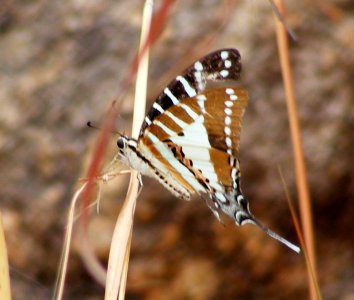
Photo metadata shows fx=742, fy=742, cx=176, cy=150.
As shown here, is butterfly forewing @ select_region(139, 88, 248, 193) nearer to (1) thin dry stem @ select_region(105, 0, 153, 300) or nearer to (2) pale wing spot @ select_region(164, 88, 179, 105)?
(2) pale wing spot @ select_region(164, 88, 179, 105)

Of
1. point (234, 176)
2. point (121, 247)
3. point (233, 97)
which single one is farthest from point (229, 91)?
point (121, 247)

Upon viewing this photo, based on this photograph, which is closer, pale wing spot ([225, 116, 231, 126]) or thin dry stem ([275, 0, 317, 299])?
thin dry stem ([275, 0, 317, 299])

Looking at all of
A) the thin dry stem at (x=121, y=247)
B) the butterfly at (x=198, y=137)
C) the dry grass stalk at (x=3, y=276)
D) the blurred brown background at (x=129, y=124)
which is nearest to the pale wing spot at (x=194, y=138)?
the butterfly at (x=198, y=137)

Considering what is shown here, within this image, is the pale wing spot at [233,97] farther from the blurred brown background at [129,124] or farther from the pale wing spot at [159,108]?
the blurred brown background at [129,124]

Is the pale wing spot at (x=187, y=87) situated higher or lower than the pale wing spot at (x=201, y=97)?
higher

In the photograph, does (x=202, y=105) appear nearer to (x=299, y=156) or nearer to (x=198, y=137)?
(x=198, y=137)

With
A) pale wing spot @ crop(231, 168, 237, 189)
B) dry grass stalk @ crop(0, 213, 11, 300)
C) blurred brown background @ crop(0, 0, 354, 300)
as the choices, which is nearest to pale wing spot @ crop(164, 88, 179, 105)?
pale wing spot @ crop(231, 168, 237, 189)
